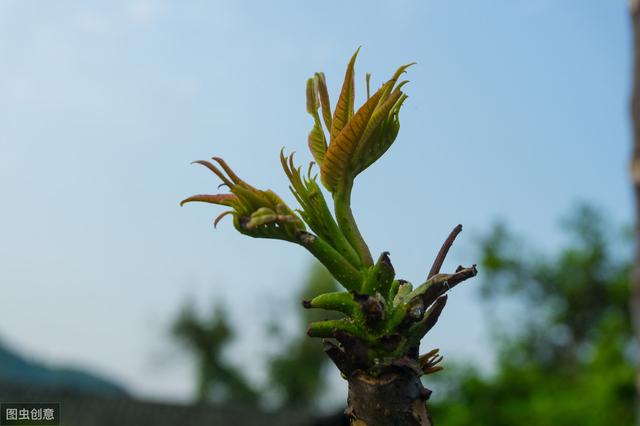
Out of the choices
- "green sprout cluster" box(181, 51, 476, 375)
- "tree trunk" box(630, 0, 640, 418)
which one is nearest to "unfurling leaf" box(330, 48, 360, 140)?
"green sprout cluster" box(181, 51, 476, 375)

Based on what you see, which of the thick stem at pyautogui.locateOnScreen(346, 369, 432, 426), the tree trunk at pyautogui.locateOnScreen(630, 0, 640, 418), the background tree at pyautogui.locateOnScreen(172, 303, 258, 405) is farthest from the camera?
the background tree at pyautogui.locateOnScreen(172, 303, 258, 405)

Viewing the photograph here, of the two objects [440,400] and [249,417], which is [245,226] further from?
[249,417]

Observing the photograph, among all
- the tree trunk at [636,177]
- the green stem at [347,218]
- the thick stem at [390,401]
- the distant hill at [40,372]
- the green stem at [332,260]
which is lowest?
the thick stem at [390,401]

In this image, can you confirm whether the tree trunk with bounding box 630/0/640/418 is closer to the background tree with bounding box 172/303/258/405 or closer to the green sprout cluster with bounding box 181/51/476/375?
the green sprout cluster with bounding box 181/51/476/375

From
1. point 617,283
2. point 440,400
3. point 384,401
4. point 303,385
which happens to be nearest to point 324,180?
point 384,401

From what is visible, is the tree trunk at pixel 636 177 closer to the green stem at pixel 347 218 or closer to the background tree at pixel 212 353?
the green stem at pixel 347 218

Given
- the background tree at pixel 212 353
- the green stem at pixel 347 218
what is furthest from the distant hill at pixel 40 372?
the green stem at pixel 347 218
